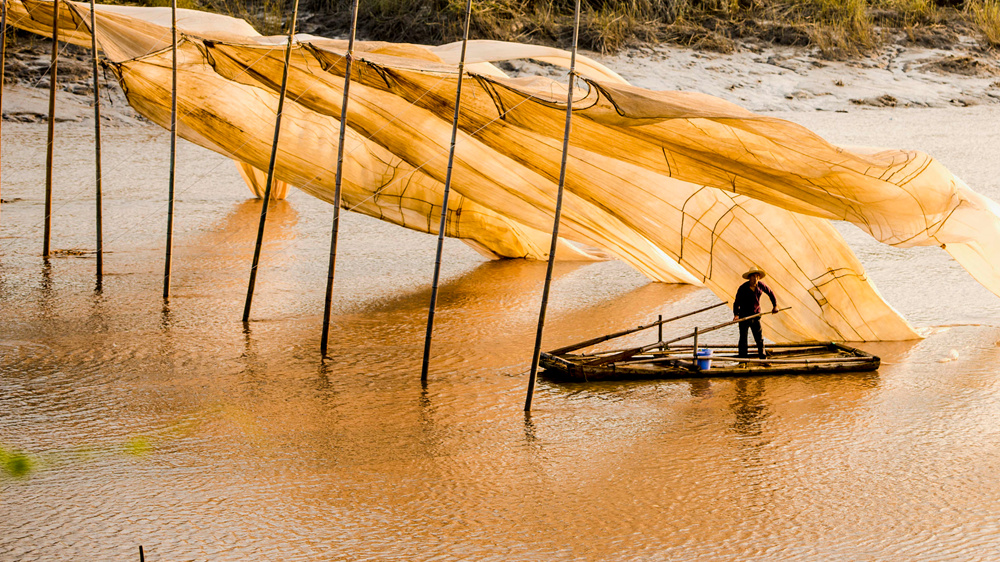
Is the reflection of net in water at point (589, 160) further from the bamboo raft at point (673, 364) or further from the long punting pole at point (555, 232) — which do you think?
the bamboo raft at point (673, 364)

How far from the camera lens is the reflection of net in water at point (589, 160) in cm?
702

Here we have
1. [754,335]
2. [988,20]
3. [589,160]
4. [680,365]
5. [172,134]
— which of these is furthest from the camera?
[988,20]

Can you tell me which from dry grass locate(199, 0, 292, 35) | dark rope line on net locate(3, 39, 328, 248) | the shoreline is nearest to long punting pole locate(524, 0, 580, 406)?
dark rope line on net locate(3, 39, 328, 248)

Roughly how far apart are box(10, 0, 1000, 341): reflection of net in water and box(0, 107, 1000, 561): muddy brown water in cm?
70

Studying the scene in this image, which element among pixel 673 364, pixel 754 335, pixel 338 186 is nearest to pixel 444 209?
pixel 338 186

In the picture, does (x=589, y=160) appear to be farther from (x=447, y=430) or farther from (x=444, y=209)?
(x=447, y=430)

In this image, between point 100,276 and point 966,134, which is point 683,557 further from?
point 966,134

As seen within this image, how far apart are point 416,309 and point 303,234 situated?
142 inches

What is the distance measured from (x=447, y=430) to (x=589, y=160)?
2616 millimetres

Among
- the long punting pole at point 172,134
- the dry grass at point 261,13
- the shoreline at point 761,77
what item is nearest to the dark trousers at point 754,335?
the long punting pole at point 172,134

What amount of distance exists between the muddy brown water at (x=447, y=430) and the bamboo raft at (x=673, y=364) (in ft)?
0.34

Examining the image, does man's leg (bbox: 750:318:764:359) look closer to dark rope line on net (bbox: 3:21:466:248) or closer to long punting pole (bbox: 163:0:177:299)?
dark rope line on net (bbox: 3:21:466:248)

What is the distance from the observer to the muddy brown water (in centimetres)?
500

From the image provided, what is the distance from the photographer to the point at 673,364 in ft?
24.7
